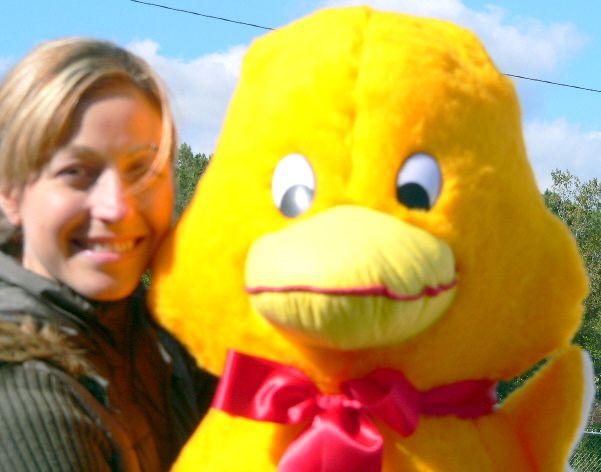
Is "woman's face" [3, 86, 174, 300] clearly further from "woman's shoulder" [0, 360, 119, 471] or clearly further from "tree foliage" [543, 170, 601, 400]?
"tree foliage" [543, 170, 601, 400]

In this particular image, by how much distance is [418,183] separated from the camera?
1660 mm

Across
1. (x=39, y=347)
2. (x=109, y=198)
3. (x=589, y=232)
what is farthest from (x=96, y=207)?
(x=589, y=232)

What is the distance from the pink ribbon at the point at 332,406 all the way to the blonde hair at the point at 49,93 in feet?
1.59

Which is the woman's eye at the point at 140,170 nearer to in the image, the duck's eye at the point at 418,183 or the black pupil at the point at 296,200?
the black pupil at the point at 296,200

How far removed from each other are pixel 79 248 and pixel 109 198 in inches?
4.4

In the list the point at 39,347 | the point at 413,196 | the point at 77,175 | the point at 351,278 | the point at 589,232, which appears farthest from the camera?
the point at 589,232

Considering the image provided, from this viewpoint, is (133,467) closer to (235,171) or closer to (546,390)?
(235,171)

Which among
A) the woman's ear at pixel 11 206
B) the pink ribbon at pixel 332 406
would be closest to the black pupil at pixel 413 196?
the pink ribbon at pixel 332 406

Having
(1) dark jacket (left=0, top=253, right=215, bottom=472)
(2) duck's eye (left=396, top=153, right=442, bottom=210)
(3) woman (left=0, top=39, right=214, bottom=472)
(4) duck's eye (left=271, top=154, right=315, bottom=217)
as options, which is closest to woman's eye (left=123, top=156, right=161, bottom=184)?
(3) woman (left=0, top=39, right=214, bottom=472)

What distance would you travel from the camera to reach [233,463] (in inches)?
69.1

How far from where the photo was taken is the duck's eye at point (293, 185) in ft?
5.50

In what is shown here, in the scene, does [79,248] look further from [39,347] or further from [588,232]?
[588,232]

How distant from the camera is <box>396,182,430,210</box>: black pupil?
1655 mm

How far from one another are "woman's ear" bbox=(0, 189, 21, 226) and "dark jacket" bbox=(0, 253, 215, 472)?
10 cm
